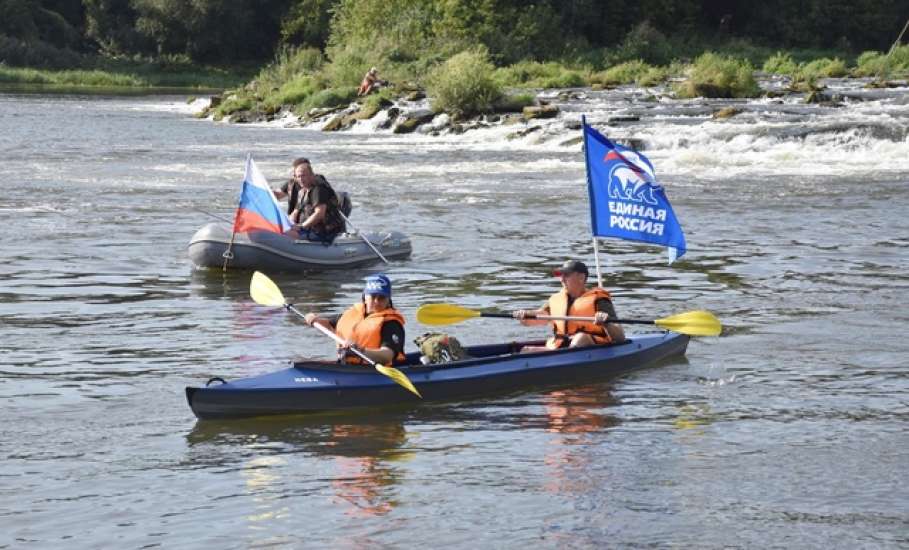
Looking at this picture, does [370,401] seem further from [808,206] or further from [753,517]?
[808,206]

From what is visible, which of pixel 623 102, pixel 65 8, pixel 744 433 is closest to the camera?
pixel 744 433

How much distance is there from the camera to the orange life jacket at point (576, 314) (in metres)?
11.4

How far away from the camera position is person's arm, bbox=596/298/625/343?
37.0ft

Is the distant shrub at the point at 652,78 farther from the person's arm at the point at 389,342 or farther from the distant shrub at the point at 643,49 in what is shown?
the person's arm at the point at 389,342

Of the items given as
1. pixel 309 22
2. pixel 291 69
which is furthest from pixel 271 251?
pixel 309 22

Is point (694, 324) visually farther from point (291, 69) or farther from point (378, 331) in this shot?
point (291, 69)

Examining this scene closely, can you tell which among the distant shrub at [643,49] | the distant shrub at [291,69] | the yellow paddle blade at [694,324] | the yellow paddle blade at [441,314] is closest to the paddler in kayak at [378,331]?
the yellow paddle blade at [441,314]

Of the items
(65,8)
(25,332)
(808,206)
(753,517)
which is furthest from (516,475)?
(65,8)

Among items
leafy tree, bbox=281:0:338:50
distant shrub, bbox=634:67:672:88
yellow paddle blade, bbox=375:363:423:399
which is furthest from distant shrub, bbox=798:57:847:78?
yellow paddle blade, bbox=375:363:423:399

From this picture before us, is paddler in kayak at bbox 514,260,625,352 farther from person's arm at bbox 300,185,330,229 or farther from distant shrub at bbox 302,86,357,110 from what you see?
distant shrub at bbox 302,86,357,110

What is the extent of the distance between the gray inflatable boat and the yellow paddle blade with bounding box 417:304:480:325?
484cm

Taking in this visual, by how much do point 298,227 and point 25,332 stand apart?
3.94 meters

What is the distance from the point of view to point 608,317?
11328mm

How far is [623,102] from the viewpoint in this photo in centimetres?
Answer: 3925
